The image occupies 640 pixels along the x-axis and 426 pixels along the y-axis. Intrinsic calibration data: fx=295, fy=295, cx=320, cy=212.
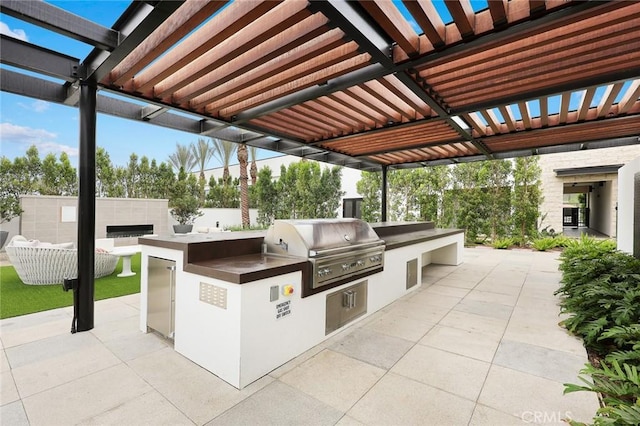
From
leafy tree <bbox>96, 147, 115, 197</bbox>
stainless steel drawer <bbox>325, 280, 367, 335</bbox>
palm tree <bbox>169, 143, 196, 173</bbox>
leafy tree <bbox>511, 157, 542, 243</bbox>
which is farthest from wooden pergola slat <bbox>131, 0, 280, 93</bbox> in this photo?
palm tree <bbox>169, 143, 196, 173</bbox>

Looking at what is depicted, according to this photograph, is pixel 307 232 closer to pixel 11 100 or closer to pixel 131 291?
pixel 131 291

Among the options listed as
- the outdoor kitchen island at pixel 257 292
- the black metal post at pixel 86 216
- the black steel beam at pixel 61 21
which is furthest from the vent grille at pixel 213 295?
the black steel beam at pixel 61 21

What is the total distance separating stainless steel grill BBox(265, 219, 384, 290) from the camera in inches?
113

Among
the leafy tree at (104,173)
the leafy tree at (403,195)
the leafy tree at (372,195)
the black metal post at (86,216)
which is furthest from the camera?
the leafy tree at (104,173)

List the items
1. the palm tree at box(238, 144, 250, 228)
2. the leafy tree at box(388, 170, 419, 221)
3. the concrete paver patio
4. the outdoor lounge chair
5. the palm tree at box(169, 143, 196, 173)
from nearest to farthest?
1. the concrete paver patio
2. the outdoor lounge chair
3. the leafy tree at box(388, 170, 419, 221)
4. the palm tree at box(238, 144, 250, 228)
5. the palm tree at box(169, 143, 196, 173)

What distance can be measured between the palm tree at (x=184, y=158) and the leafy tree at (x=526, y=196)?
1878 cm

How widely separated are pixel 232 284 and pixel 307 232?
0.98 metres

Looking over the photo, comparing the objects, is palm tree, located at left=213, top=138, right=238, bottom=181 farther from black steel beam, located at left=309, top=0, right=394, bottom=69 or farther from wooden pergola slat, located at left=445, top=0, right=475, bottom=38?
wooden pergola slat, located at left=445, top=0, right=475, bottom=38

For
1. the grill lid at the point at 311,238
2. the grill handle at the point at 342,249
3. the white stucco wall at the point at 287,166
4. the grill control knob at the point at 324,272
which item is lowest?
the grill control knob at the point at 324,272

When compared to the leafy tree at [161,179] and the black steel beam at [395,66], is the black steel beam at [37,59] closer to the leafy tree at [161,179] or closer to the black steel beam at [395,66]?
the black steel beam at [395,66]

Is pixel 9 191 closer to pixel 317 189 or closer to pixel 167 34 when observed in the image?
pixel 317 189

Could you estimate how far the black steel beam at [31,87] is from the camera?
3133 mm

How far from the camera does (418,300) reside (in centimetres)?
455

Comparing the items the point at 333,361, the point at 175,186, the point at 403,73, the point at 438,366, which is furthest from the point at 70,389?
the point at 175,186
